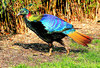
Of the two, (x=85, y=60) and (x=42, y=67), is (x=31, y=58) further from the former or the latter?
(x=85, y=60)

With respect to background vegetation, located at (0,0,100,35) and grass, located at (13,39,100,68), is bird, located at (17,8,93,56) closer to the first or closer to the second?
grass, located at (13,39,100,68)

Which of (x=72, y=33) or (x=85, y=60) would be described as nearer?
(x=85, y=60)

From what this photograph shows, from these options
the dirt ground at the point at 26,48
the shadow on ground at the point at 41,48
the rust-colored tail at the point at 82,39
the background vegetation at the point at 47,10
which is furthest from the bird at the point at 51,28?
the background vegetation at the point at 47,10

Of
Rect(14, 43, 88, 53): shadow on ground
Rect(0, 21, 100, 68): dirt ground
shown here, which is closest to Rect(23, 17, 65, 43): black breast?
Rect(0, 21, 100, 68): dirt ground

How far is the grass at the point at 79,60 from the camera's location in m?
4.16

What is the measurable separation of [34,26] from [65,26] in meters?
0.75

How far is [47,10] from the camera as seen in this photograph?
7.80m

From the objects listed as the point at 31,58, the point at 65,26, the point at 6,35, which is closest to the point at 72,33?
the point at 65,26

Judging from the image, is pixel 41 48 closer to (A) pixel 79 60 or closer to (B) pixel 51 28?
(B) pixel 51 28

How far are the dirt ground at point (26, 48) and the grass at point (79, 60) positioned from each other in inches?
12.4

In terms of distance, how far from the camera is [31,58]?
16.3ft

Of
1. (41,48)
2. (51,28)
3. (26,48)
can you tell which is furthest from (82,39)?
(26,48)

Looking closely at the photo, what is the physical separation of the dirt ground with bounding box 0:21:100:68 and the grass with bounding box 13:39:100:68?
0.31 metres

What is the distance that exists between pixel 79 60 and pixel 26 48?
1.90 m
